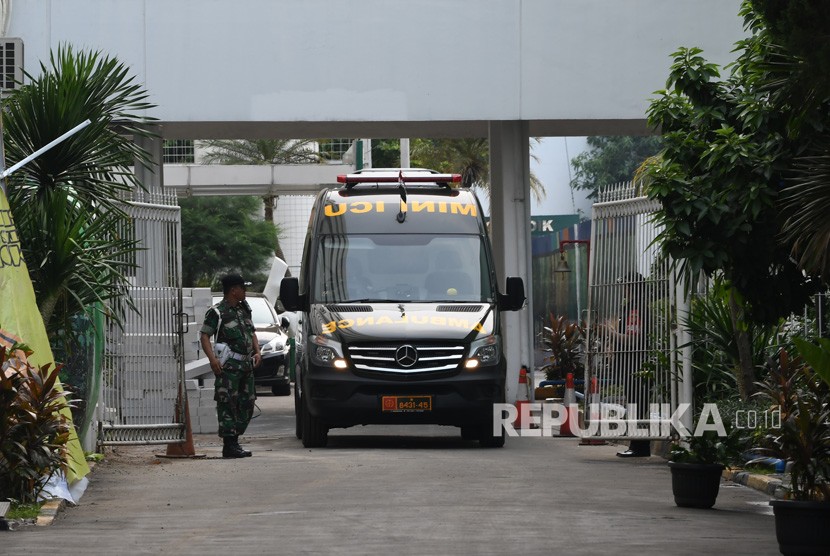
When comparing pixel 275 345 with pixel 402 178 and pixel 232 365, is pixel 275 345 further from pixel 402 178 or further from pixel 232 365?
pixel 232 365

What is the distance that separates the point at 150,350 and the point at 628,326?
5.23m

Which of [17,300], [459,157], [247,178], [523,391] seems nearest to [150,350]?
[17,300]

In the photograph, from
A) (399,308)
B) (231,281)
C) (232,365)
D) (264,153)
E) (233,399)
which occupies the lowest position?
(233,399)

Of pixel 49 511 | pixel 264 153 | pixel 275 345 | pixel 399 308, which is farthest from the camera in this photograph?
pixel 264 153

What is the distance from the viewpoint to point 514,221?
23344 mm

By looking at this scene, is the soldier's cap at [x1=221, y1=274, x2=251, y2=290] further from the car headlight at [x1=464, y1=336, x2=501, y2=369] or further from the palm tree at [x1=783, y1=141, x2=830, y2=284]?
the palm tree at [x1=783, y1=141, x2=830, y2=284]

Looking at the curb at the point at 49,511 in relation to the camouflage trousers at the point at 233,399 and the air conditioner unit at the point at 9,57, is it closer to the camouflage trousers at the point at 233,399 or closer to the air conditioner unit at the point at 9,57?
the camouflage trousers at the point at 233,399

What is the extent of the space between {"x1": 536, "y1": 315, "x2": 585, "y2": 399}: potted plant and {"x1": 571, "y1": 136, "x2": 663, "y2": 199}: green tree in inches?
1590

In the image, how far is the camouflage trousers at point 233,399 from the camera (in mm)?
16391

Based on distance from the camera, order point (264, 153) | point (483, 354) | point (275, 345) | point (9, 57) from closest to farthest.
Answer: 1. point (9, 57)
2. point (483, 354)
3. point (275, 345)
4. point (264, 153)

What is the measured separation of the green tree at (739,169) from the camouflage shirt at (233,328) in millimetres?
4959

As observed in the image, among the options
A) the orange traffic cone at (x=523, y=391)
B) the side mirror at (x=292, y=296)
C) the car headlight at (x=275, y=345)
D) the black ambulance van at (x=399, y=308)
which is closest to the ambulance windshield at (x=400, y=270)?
the black ambulance van at (x=399, y=308)

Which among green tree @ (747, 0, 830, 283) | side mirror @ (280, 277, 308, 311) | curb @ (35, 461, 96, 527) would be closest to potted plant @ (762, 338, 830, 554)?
green tree @ (747, 0, 830, 283)

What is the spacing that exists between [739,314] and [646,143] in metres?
56.8
